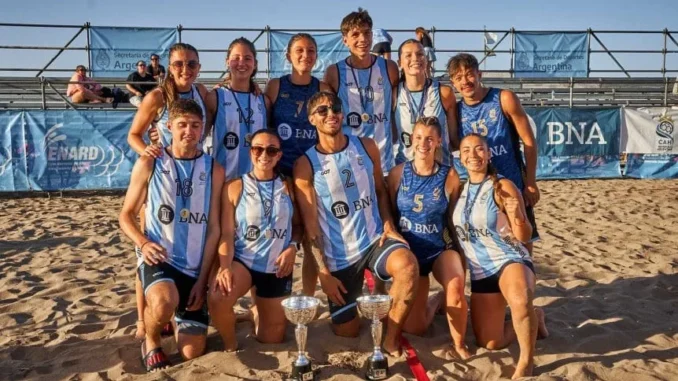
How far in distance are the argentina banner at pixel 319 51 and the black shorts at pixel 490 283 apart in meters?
9.28

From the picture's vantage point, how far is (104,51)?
41.3 ft

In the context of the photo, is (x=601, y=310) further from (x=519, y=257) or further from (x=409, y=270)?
(x=409, y=270)

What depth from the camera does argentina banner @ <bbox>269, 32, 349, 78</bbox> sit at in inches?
508

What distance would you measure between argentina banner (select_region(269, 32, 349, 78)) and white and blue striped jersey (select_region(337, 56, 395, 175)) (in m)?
8.15

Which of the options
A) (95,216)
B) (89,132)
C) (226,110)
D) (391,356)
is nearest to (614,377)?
(391,356)

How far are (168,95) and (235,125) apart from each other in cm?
49

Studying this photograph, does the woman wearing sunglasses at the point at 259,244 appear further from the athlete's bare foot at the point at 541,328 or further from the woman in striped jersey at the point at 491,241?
the athlete's bare foot at the point at 541,328

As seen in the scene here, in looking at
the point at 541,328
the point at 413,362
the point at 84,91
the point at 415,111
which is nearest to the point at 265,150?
the point at 415,111

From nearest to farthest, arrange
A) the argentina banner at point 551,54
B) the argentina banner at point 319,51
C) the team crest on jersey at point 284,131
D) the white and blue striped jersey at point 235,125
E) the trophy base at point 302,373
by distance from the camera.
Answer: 1. the trophy base at point 302,373
2. the white and blue striped jersey at point 235,125
3. the team crest on jersey at point 284,131
4. the argentina banner at point 319,51
5. the argentina banner at point 551,54

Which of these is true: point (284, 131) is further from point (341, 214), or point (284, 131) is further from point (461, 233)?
point (461, 233)

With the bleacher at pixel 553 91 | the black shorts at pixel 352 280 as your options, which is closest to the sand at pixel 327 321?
the black shorts at pixel 352 280

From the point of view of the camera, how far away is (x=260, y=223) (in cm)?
398

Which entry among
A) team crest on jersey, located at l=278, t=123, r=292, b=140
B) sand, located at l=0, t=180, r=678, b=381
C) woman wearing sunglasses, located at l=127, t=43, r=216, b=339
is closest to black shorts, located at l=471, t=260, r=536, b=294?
sand, located at l=0, t=180, r=678, b=381

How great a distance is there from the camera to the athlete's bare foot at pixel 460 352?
383cm
